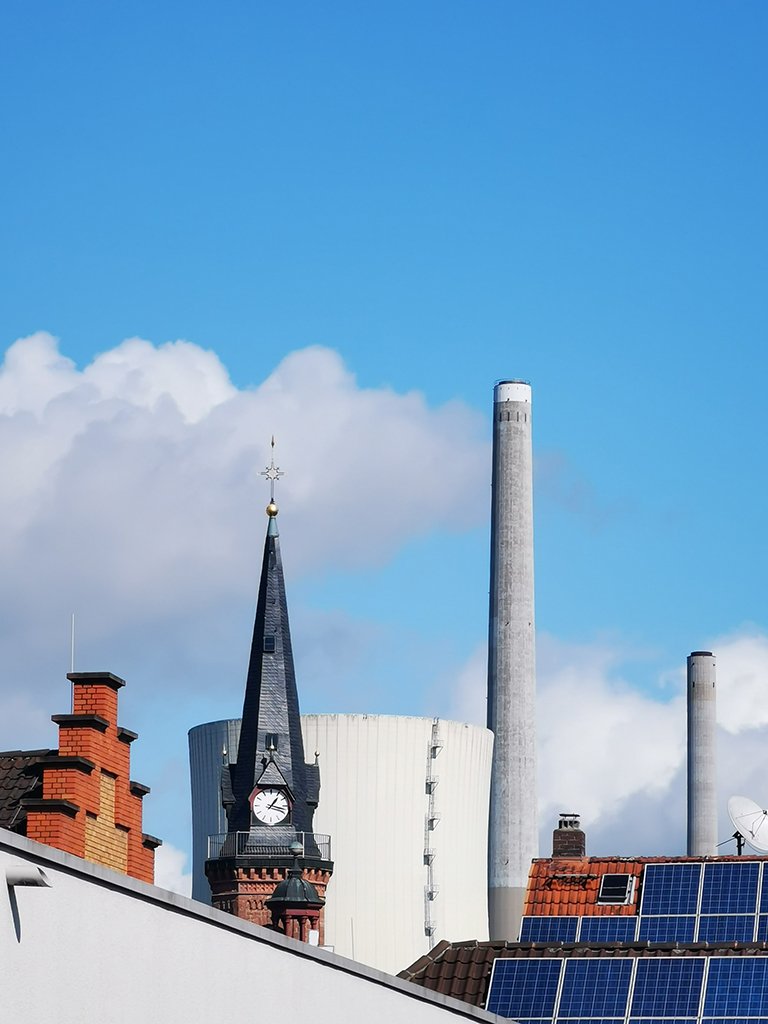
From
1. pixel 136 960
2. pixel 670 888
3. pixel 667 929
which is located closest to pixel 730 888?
pixel 670 888

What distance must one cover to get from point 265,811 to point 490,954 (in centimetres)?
2717

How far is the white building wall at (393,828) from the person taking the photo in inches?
2448

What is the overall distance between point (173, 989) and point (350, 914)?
47.0 m

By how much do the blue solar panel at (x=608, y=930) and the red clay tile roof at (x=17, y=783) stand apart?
1332 centimetres

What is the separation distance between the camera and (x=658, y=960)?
1361 inches

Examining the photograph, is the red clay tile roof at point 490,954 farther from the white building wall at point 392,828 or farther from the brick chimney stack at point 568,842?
the white building wall at point 392,828

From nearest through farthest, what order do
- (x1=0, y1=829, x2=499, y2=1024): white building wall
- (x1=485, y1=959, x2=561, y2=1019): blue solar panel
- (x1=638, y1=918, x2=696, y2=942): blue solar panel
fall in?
(x1=0, y1=829, x2=499, y2=1024): white building wall
(x1=485, y1=959, x2=561, y2=1019): blue solar panel
(x1=638, y1=918, x2=696, y2=942): blue solar panel

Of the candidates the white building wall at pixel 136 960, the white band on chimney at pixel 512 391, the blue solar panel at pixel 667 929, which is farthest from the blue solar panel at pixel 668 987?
the white band on chimney at pixel 512 391

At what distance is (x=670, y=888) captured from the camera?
39594 millimetres

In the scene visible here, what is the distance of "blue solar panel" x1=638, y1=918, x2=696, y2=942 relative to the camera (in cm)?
3816

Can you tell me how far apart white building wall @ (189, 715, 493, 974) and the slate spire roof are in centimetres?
48

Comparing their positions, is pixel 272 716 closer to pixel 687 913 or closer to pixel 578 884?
pixel 578 884

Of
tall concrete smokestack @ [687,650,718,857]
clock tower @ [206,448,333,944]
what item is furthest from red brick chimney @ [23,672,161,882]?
tall concrete smokestack @ [687,650,718,857]

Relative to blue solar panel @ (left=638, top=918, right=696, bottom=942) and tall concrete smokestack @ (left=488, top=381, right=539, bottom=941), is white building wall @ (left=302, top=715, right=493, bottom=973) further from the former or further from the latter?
blue solar panel @ (left=638, top=918, right=696, bottom=942)
